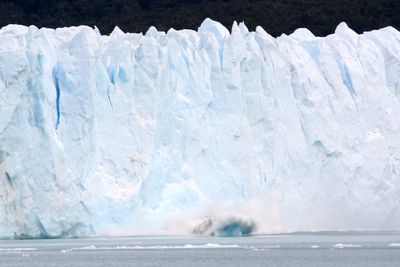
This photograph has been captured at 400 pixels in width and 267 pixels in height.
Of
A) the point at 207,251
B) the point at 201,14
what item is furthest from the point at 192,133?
the point at 201,14

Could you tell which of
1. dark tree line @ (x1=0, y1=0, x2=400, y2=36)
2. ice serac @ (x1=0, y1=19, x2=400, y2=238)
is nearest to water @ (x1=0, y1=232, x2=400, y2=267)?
ice serac @ (x1=0, y1=19, x2=400, y2=238)

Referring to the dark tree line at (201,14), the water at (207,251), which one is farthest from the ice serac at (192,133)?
the dark tree line at (201,14)

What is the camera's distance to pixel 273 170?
43562 mm

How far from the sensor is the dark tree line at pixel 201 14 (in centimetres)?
5581

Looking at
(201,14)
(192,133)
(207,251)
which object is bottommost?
(207,251)

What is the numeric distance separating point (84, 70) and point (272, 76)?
5.30m

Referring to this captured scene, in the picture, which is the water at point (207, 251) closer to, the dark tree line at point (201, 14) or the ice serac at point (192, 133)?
the ice serac at point (192, 133)

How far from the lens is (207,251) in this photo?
40281 mm

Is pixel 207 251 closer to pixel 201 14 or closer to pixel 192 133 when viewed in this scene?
pixel 192 133

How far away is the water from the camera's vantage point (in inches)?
1476

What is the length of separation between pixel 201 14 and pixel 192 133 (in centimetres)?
1425

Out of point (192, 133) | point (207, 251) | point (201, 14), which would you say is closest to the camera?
point (207, 251)

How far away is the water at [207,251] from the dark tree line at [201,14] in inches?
516

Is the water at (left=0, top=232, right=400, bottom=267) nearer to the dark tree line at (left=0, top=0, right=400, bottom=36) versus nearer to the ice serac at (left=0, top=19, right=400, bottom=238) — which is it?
the ice serac at (left=0, top=19, right=400, bottom=238)
